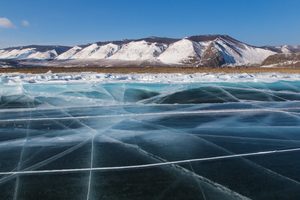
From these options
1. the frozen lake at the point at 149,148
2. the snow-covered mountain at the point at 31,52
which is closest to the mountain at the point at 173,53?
the snow-covered mountain at the point at 31,52

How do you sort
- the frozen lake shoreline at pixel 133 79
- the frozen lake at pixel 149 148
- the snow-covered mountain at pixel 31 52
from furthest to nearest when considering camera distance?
the snow-covered mountain at pixel 31 52
the frozen lake shoreline at pixel 133 79
the frozen lake at pixel 149 148

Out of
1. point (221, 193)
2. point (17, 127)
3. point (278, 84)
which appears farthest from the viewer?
point (278, 84)

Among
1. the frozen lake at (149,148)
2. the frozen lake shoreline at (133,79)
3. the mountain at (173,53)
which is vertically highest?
the mountain at (173,53)

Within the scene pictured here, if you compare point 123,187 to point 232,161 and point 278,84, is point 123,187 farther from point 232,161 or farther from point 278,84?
point 278,84

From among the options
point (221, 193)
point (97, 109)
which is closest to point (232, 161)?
point (221, 193)

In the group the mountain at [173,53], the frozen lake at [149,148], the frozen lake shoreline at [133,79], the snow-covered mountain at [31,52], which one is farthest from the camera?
the snow-covered mountain at [31,52]

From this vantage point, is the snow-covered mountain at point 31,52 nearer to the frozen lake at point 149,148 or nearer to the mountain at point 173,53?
the mountain at point 173,53

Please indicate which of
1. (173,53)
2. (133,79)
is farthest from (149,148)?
(173,53)

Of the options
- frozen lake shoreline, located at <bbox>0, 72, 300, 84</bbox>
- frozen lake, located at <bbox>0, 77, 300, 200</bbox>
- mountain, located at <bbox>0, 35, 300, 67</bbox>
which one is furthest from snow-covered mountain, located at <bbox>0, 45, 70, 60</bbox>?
frozen lake, located at <bbox>0, 77, 300, 200</bbox>
